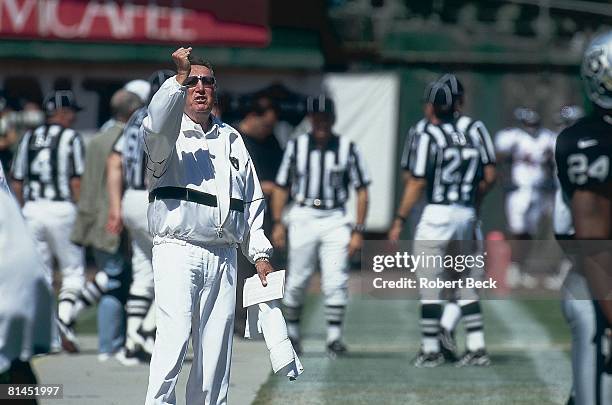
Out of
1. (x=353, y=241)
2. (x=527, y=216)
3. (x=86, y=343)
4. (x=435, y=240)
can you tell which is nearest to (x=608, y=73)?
(x=435, y=240)

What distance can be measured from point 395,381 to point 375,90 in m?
12.6

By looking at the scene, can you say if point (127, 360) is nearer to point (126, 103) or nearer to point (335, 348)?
point (335, 348)

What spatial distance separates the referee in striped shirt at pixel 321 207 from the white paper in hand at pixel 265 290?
18.9ft

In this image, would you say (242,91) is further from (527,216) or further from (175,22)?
(527,216)

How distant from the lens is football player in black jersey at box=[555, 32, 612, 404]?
6.93 m

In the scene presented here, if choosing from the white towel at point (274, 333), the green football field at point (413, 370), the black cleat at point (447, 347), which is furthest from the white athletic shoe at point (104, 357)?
the white towel at point (274, 333)

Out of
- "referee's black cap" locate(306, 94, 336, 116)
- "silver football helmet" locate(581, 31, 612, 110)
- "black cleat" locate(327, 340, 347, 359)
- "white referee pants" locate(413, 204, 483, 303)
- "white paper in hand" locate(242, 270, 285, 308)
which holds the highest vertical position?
"silver football helmet" locate(581, 31, 612, 110)

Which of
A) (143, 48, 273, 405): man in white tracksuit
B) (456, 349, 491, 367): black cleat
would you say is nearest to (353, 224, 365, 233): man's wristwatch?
(456, 349, 491, 367): black cleat

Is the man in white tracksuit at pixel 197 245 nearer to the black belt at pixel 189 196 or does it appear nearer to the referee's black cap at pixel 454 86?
the black belt at pixel 189 196

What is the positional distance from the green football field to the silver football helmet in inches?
152

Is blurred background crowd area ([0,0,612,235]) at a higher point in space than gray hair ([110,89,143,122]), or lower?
lower

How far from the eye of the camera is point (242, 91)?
23281 millimetres

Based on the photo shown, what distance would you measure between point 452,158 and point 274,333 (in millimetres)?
5443

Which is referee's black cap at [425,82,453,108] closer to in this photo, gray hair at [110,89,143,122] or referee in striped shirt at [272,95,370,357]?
referee in striped shirt at [272,95,370,357]
